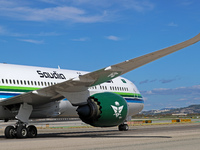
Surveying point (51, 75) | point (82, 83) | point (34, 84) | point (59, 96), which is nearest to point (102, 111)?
point (82, 83)

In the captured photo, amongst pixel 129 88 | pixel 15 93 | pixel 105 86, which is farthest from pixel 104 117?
pixel 129 88

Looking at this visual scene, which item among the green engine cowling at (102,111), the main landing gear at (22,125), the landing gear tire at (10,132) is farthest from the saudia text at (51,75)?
the green engine cowling at (102,111)

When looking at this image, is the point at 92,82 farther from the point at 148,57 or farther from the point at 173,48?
the point at 173,48

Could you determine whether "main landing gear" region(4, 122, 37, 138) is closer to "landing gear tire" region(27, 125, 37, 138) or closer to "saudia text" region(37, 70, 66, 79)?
"landing gear tire" region(27, 125, 37, 138)

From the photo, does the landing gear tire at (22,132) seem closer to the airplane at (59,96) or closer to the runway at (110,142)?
the airplane at (59,96)

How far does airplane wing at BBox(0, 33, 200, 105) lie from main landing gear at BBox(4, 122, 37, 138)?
1189 mm

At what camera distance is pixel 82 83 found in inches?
598

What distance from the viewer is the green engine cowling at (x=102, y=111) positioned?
16.2m

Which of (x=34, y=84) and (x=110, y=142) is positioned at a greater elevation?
(x=34, y=84)

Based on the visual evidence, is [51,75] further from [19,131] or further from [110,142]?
[110,142]

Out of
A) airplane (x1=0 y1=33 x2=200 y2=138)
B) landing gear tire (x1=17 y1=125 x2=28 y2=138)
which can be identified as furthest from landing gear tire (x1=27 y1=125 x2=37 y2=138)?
landing gear tire (x1=17 y1=125 x2=28 y2=138)

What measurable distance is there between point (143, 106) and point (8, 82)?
39.3ft

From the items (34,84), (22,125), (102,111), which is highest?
(34,84)

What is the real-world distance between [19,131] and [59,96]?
2469 millimetres
